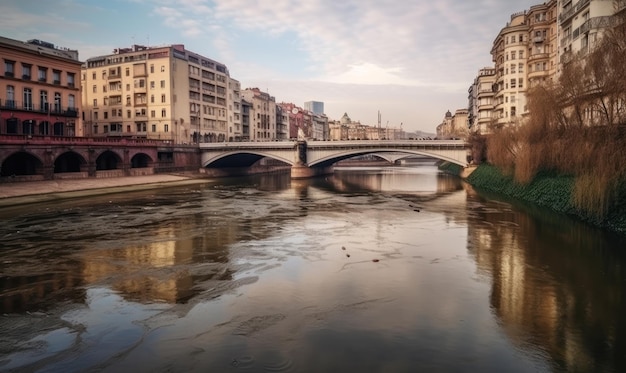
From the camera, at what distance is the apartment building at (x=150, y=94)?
97250 mm

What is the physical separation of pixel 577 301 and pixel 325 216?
77.2ft

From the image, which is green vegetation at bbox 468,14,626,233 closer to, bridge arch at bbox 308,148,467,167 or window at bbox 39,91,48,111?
bridge arch at bbox 308,148,467,167

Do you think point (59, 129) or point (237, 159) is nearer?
point (59, 129)

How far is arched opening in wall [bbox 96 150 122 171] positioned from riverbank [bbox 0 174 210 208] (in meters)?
7.51

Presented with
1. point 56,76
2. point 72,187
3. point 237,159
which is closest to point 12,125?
point 56,76

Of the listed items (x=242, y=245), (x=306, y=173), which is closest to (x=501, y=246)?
(x=242, y=245)

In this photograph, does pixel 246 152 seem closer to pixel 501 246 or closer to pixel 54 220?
pixel 54 220

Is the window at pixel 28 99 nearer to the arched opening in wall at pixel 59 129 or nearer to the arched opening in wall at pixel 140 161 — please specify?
the arched opening in wall at pixel 59 129

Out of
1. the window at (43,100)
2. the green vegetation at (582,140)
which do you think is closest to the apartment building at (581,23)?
the green vegetation at (582,140)

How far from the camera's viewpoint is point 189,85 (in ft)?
333

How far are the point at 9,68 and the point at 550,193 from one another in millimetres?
70121

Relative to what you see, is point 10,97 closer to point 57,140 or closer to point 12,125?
point 12,125

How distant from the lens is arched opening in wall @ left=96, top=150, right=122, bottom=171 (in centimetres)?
7621

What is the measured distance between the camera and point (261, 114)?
14388 centimetres
